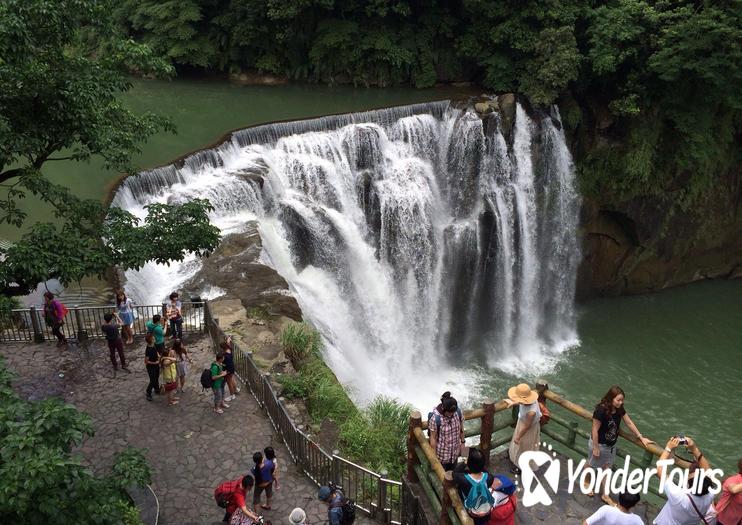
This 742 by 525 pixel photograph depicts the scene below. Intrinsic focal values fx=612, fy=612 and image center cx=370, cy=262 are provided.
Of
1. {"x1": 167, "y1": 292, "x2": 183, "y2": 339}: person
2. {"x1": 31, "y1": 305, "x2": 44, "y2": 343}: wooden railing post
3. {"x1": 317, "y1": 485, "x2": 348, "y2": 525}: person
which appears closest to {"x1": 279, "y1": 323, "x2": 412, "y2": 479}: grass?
{"x1": 317, "y1": 485, "x2": 348, "y2": 525}: person

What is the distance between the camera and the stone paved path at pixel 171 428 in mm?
8891

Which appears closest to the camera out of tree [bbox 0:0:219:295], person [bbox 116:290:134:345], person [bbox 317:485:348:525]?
person [bbox 317:485:348:525]

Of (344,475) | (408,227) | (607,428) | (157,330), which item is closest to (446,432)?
(607,428)

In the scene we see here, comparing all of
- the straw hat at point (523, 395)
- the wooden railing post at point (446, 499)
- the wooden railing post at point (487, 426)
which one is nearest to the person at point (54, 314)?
the wooden railing post at point (487, 426)

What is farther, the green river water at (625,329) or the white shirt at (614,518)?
the green river water at (625,329)

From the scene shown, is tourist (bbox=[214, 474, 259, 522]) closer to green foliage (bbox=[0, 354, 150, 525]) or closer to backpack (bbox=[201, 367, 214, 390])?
green foliage (bbox=[0, 354, 150, 525])

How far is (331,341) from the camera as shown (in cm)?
1595

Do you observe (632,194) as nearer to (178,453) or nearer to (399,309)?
(399,309)

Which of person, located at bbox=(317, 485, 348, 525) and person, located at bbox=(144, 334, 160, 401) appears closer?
person, located at bbox=(317, 485, 348, 525)

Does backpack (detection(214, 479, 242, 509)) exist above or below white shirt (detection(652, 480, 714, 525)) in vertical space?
below

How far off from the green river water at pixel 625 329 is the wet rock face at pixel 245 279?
2423mm

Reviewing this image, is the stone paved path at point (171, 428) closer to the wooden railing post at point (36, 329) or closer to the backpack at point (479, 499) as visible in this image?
the wooden railing post at point (36, 329)

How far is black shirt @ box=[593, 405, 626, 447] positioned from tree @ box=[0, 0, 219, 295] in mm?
6174

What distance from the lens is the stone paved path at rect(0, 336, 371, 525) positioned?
29.2 feet
